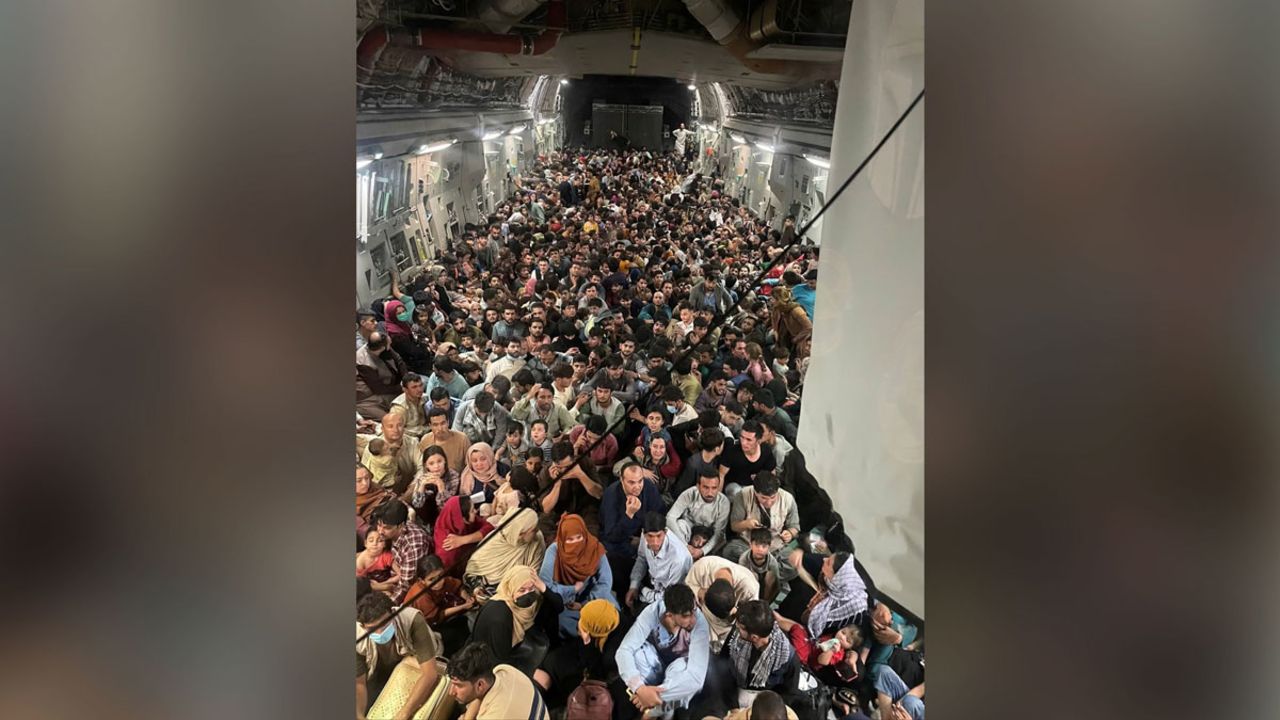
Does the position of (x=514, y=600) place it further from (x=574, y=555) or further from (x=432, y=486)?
(x=432, y=486)

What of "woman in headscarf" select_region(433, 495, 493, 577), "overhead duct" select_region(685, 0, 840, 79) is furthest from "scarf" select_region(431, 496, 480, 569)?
"overhead duct" select_region(685, 0, 840, 79)

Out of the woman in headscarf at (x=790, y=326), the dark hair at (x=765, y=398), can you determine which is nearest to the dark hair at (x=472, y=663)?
the dark hair at (x=765, y=398)

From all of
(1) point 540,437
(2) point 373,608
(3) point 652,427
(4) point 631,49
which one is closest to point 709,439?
(3) point 652,427

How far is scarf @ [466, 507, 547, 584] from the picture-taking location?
6.69 ft

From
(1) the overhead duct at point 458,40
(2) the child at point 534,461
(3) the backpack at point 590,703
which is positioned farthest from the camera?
(2) the child at point 534,461

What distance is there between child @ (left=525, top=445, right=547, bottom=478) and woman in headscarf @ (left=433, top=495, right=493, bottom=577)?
0.62 ft

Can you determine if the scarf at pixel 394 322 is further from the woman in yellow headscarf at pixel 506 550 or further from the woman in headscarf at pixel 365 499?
the woman in yellow headscarf at pixel 506 550

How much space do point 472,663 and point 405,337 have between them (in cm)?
91

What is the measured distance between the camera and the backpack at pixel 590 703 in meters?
1.99

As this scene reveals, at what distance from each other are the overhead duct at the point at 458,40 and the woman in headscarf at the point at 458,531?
1.17 m

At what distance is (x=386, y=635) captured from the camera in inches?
76.6
